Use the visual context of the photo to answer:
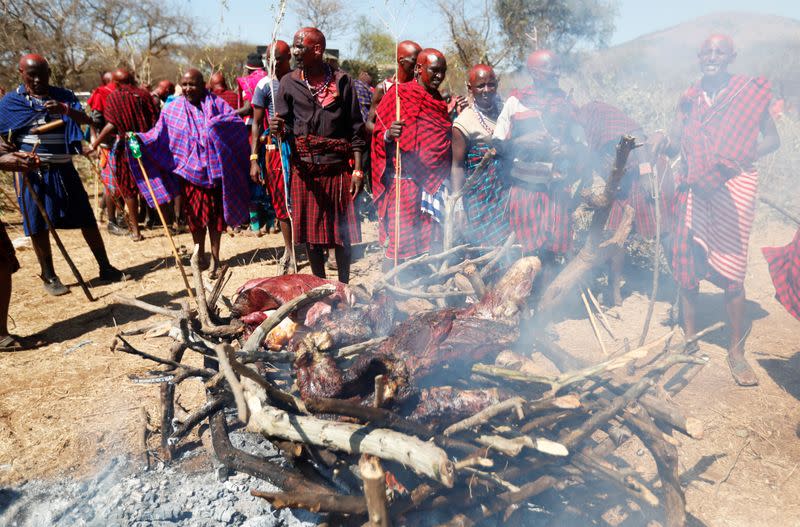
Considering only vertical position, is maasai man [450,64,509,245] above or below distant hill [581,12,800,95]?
below

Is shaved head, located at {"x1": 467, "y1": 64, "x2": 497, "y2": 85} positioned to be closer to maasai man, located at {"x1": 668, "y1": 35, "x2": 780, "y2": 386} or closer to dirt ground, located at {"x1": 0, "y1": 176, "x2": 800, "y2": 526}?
maasai man, located at {"x1": 668, "y1": 35, "x2": 780, "y2": 386}

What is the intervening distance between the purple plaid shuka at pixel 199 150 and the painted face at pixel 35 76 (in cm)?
92

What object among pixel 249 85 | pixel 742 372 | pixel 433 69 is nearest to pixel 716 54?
pixel 433 69

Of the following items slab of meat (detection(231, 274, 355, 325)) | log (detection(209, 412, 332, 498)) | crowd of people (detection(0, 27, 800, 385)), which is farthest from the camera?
crowd of people (detection(0, 27, 800, 385))

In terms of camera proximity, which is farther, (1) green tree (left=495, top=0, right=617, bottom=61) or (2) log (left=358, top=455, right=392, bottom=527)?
(1) green tree (left=495, top=0, right=617, bottom=61)

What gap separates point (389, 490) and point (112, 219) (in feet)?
24.7

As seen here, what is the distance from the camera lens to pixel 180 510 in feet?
7.72

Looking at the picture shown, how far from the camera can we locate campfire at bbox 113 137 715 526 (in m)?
1.79

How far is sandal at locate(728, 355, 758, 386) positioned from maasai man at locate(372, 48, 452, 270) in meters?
2.45

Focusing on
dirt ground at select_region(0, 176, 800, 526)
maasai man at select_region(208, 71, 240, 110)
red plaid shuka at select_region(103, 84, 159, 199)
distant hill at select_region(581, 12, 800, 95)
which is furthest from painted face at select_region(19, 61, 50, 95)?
distant hill at select_region(581, 12, 800, 95)

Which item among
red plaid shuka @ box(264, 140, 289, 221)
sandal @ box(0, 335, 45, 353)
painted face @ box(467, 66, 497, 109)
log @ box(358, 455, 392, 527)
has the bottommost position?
sandal @ box(0, 335, 45, 353)

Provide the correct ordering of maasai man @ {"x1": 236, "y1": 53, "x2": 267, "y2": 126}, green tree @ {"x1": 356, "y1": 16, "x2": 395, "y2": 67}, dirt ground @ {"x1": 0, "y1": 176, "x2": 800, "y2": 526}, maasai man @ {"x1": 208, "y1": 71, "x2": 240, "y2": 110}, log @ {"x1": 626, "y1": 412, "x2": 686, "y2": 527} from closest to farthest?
1. log @ {"x1": 626, "y1": 412, "x2": 686, "y2": 527}
2. dirt ground @ {"x1": 0, "y1": 176, "x2": 800, "y2": 526}
3. maasai man @ {"x1": 236, "y1": 53, "x2": 267, "y2": 126}
4. maasai man @ {"x1": 208, "y1": 71, "x2": 240, "y2": 110}
5. green tree @ {"x1": 356, "y1": 16, "x2": 395, "y2": 67}

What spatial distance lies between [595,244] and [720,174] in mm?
1207

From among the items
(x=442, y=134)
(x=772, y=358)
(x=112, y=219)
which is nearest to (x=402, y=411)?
(x=442, y=134)
